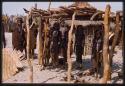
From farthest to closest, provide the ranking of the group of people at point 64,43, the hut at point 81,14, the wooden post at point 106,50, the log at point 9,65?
1. the log at point 9,65
2. the hut at point 81,14
3. the group of people at point 64,43
4. the wooden post at point 106,50

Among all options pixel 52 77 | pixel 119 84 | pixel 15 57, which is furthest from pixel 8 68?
pixel 119 84

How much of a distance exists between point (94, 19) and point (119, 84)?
3.23m

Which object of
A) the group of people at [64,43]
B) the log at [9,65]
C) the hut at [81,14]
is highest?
the hut at [81,14]

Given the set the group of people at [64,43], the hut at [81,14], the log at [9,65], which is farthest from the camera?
the log at [9,65]

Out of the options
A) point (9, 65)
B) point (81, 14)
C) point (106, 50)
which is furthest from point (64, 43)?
point (106, 50)

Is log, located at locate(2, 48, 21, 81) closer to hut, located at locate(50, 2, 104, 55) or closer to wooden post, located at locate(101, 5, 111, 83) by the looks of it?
hut, located at locate(50, 2, 104, 55)

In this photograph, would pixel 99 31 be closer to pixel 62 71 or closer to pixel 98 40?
pixel 98 40

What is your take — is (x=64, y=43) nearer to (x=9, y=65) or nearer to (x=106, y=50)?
(x=9, y=65)

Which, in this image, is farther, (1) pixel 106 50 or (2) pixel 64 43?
(2) pixel 64 43

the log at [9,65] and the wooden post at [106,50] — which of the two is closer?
the wooden post at [106,50]

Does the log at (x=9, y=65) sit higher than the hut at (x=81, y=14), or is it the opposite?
the hut at (x=81, y=14)

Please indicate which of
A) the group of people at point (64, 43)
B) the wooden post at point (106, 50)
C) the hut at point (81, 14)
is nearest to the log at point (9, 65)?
the group of people at point (64, 43)

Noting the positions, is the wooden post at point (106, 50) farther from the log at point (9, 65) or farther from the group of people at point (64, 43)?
the log at point (9, 65)

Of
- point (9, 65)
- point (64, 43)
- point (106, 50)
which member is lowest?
point (9, 65)
